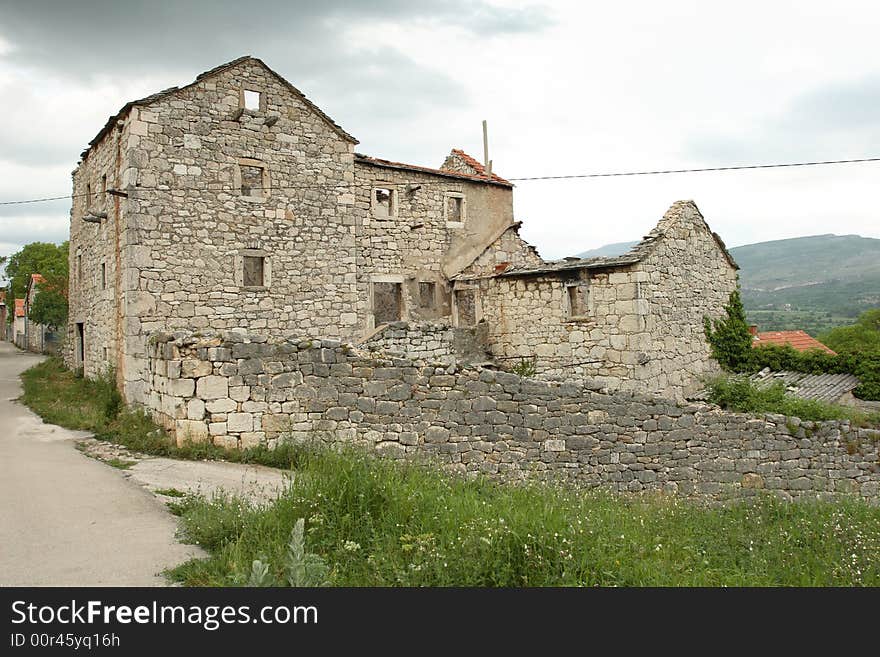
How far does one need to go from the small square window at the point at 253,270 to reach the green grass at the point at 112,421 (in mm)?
3711

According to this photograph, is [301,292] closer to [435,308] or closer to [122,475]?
[435,308]

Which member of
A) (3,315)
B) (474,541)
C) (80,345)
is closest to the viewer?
(474,541)

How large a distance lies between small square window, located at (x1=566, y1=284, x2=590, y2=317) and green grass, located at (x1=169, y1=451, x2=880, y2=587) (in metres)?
6.94

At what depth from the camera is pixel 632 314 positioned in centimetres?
1388

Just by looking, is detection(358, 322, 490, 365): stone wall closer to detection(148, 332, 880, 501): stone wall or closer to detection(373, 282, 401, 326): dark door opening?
detection(373, 282, 401, 326): dark door opening

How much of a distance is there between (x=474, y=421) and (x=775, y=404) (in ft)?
22.3

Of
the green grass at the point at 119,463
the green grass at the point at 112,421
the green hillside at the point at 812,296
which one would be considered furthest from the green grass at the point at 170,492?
the green hillside at the point at 812,296

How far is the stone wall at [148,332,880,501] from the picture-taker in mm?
9391

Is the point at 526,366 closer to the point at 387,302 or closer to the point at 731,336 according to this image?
the point at 387,302

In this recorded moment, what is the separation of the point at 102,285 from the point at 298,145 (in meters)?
5.93

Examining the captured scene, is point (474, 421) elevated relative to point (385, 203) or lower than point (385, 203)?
lower

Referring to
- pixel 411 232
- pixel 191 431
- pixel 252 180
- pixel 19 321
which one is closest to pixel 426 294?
pixel 411 232

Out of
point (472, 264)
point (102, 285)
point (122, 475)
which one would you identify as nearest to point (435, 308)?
point (472, 264)

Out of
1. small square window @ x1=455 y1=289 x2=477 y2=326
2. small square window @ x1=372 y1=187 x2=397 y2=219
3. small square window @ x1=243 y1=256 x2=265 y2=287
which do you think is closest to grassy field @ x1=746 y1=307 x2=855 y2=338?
small square window @ x1=455 y1=289 x2=477 y2=326
